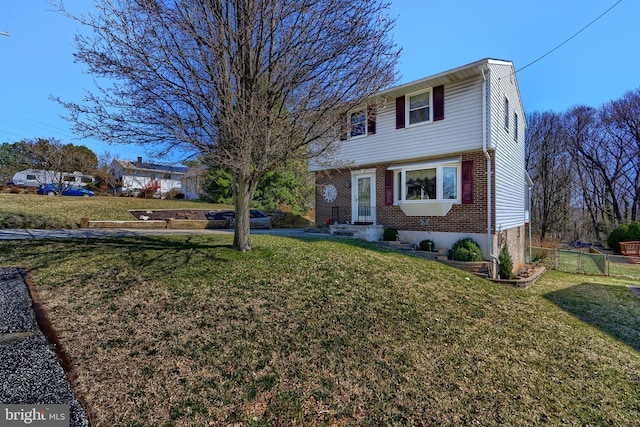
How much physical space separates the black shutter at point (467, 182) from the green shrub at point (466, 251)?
130 cm

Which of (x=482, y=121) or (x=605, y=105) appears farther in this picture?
(x=605, y=105)

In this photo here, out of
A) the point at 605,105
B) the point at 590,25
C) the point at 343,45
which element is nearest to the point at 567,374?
the point at 343,45

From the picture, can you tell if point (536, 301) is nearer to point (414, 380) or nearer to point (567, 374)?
point (567, 374)

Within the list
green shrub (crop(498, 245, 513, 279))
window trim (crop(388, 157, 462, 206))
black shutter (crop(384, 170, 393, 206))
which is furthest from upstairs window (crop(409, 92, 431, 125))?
green shrub (crop(498, 245, 513, 279))

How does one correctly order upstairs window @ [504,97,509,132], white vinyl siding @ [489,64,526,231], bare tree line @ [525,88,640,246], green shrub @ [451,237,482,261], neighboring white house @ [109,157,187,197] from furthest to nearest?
neighboring white house @ [109,157,187,197]
bare tree line @ [525,88,640,246]
upstairs window @ [504,97,509,132]
white vinyl siding @ [489,64,526,231]
green shrub @ [451,237,482,261]

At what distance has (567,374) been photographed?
3.75 m

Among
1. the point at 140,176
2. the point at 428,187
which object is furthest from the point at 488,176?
the point at 140,176

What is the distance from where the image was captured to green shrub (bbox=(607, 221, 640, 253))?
1910 centimetres

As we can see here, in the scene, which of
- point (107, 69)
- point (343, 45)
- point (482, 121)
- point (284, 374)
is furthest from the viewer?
point (482, 121)

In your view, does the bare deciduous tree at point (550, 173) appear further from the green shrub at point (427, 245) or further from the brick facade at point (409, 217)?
the green shrub at point (427, 245)

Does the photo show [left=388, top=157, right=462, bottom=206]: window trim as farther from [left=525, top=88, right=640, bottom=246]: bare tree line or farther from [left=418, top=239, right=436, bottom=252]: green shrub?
[left=525, top=88, right=640, bottom=246]: bare tree line

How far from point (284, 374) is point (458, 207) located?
347 inches

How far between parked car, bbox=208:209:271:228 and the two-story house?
5.23m

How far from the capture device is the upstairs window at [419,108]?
10633 mm
